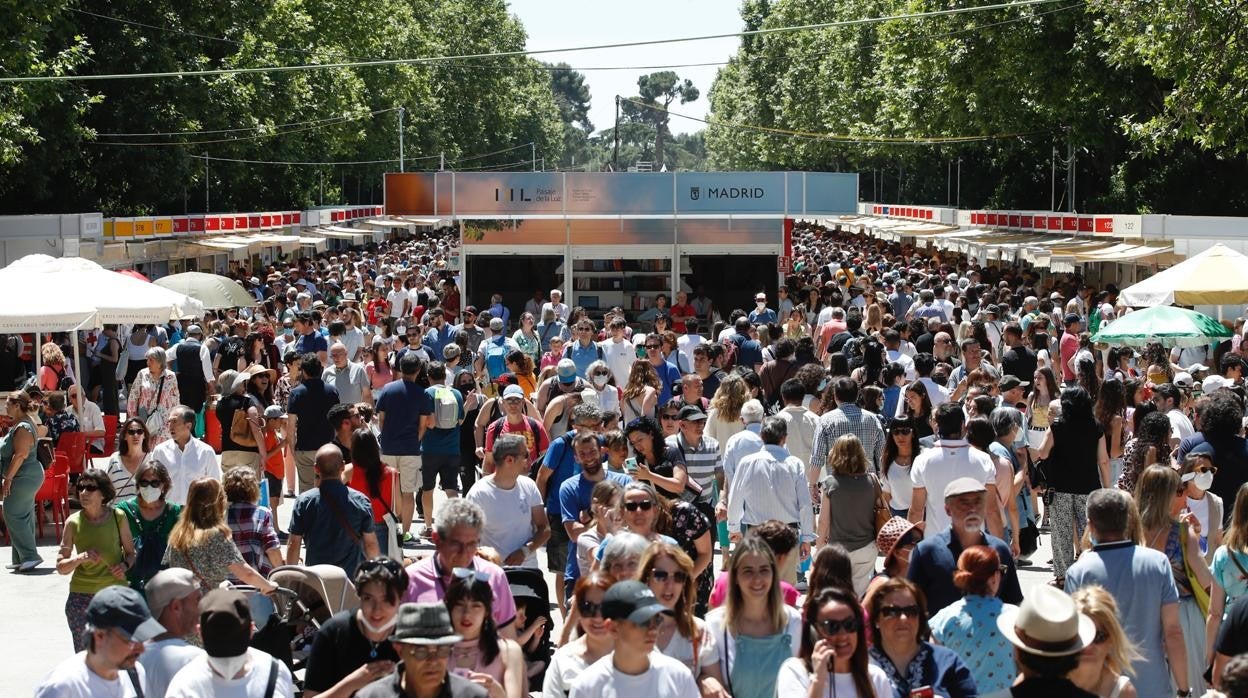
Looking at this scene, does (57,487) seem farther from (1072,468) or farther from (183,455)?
(1072,468)

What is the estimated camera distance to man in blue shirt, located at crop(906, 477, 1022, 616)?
677 centimetres

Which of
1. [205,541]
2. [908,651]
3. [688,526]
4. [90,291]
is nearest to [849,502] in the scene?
[688,526]

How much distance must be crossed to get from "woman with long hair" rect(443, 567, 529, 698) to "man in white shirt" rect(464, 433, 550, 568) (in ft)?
8.73

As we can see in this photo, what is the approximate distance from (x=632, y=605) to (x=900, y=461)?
528 cm

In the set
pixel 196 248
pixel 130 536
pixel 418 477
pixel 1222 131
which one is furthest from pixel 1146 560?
pixel 196 248

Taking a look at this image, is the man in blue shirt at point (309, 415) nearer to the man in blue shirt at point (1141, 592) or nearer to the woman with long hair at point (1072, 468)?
the woman with long hair at point (1072, 468)

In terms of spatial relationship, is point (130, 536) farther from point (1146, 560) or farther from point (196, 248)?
point (196, 248)

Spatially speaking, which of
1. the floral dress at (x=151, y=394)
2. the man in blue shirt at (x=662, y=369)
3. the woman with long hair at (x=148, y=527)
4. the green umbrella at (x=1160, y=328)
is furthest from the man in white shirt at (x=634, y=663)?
the green umbrella at (x=1160, y=328)

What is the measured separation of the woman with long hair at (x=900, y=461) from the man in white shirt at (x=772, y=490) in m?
1.01

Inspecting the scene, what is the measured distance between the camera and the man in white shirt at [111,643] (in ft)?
18.0

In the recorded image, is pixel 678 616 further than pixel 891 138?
No

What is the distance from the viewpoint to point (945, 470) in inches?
360

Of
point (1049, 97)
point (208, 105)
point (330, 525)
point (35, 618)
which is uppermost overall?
point (208, 105)

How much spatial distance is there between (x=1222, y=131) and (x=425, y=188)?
12.2 metres
